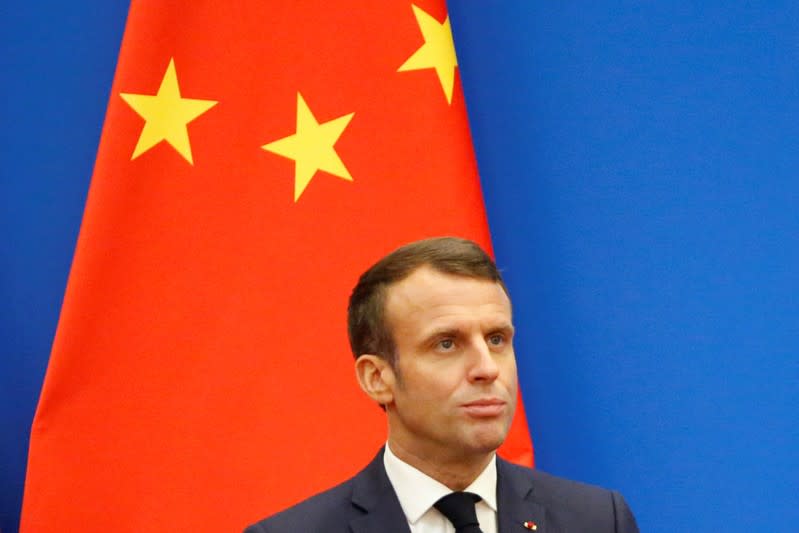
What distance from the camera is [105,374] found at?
7.76 feet

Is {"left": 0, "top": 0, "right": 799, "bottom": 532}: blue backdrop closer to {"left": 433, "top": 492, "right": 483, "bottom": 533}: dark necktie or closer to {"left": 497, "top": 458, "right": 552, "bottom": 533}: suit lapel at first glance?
{"left": 497, "top": 458, "right": 552, "bottom": 533}: suit lapel

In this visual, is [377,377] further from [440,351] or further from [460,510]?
[460,510]

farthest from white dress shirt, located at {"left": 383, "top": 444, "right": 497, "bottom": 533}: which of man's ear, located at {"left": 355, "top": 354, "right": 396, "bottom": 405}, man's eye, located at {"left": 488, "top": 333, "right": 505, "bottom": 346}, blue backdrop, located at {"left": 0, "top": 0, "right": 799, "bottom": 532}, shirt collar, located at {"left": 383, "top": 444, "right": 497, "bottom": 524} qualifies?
blue backdrop, located at {"left": 0, "top": 0, "right": 799, "bottom": 532}

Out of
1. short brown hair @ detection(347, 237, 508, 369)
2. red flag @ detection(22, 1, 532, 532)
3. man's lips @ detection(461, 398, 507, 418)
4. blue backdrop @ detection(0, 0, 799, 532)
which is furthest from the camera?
blue backdrop @ detection(0, 0, 799, 532)

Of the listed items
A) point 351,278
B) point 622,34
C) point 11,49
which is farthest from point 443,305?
point 11,49

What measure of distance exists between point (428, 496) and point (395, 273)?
35 cm

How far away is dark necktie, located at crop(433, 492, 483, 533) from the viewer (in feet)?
5.39

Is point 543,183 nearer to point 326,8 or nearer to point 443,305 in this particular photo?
point 326,8

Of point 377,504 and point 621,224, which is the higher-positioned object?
point 621,224

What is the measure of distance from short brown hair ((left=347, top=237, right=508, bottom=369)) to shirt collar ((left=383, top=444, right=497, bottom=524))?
0.55 feet

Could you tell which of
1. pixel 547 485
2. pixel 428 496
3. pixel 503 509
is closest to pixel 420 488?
pixel 428 496

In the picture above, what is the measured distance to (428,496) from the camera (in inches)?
66.6

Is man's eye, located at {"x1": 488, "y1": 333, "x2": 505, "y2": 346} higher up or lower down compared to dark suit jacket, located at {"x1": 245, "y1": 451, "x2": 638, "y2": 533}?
higher up

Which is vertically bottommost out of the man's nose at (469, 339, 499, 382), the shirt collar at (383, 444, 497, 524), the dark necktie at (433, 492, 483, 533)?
the dark necktie at (433, 492, 483, 533)
